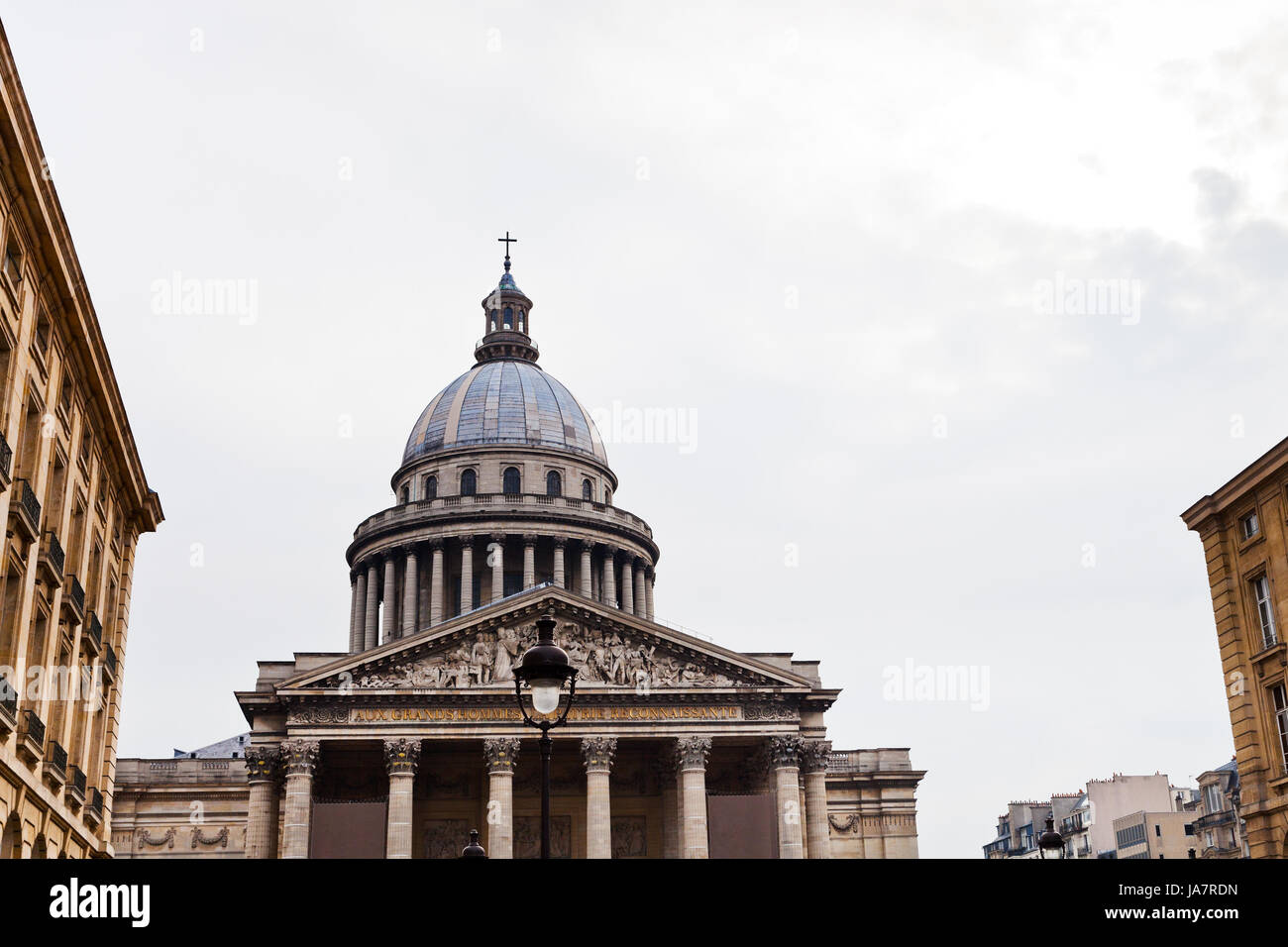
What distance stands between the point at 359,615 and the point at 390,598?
2.97 m

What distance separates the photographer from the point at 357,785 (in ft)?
220

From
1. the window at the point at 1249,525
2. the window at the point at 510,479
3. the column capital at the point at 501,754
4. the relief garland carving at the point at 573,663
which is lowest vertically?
the column capital at the point at 501,754

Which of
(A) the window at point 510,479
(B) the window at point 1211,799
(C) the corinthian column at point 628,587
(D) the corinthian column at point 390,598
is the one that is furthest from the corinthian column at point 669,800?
(B) the window at point 1211,799

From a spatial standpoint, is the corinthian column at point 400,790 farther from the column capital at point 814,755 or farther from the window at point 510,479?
the window at point 510,479

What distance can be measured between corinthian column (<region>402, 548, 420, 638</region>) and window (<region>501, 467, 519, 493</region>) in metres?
8.18

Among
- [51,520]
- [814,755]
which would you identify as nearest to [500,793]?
[814,755]

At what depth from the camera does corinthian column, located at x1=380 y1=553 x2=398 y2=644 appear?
88750 millimetres

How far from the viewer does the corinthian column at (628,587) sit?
92125 mm

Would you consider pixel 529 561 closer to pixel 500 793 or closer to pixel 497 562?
pixel 497 562

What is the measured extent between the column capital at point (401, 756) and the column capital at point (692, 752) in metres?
11.1

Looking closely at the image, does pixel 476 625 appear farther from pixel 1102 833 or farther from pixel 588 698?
pixel 1102 833

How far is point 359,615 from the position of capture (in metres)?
92.1
